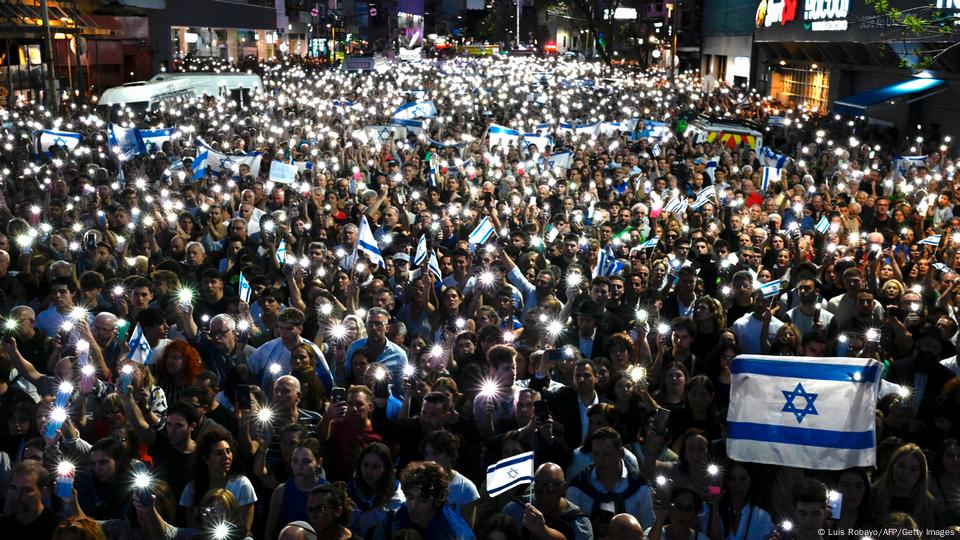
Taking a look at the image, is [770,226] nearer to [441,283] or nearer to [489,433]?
[441,283]

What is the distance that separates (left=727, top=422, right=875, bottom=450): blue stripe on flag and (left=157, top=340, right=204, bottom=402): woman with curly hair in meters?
3.51

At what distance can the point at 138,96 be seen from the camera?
86.2ft

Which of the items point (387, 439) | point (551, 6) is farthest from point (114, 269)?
point (551, 6)

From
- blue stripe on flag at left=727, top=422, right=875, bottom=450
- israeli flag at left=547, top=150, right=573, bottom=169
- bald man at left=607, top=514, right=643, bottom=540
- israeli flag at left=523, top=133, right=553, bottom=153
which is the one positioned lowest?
israeli flag at left=547, top=150, right=573, bottom=169

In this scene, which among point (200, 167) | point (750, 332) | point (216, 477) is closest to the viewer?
point (216, 477)

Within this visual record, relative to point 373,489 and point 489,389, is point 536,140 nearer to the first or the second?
point 489,389

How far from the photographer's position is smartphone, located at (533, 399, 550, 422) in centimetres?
576

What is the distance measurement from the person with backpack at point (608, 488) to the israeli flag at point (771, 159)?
12498 millimetres

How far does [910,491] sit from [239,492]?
341cm

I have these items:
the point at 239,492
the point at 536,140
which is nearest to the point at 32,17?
the point at 536,140

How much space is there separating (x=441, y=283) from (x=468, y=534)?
482 centimetres

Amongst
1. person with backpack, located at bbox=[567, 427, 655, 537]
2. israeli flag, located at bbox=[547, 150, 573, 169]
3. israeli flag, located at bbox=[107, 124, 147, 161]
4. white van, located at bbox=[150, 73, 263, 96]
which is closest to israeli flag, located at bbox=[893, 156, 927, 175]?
israeli flag, located at bbox=[547, 150, 573, 169]

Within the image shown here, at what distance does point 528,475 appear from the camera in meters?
4.86

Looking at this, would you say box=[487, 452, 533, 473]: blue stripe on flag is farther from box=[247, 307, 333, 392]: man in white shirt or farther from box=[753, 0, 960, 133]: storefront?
box=[753, 0, 960, 133]: storefront
